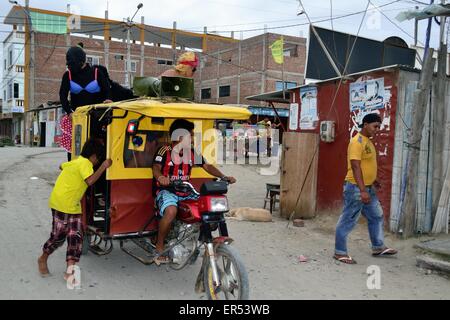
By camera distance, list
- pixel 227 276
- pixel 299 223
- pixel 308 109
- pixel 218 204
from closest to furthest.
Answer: pixel 227 276, pixel 218 204, pixel 299 223, pixel 308 109

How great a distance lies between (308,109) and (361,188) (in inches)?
145

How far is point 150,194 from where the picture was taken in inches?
195

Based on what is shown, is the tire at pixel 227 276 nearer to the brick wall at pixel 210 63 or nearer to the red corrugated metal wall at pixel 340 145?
the red corrugated metal wall at pixel 340 145

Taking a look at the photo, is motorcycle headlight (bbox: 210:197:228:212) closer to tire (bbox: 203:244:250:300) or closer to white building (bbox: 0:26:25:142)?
tire (bbox: 203:244:250:300)

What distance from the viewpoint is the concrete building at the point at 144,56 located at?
33.0m

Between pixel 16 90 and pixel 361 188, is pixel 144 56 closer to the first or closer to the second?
pixel 16 90

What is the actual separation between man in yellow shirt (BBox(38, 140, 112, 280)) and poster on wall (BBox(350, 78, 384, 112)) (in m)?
4.52

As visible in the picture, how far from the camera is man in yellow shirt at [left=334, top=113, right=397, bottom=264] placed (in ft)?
17.6

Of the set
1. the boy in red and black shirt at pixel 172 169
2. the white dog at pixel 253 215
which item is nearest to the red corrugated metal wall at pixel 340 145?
the white dog at pixel 253 215

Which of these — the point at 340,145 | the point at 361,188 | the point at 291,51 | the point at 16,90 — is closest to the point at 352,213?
the point at 361,188

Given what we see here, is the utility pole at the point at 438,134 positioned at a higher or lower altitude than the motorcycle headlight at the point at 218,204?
higher

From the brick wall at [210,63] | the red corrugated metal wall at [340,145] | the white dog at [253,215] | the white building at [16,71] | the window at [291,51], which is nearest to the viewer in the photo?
the red corrugated metal wall at [340,145]

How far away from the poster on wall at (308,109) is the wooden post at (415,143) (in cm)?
240

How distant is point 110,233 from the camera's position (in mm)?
4645
